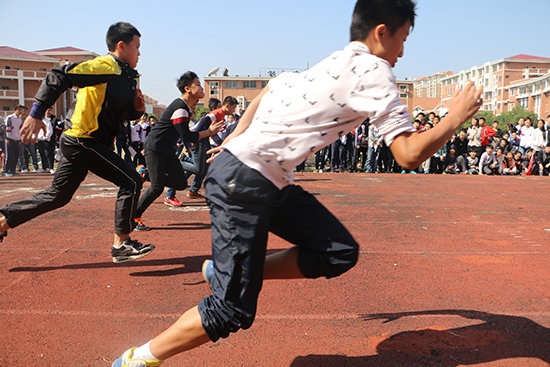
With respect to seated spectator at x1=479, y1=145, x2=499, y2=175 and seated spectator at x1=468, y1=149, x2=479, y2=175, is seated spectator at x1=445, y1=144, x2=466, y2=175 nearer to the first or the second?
seated spectator at x1=468, y1=149, x2=479, y2=175

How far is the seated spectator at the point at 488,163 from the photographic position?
52.3ft

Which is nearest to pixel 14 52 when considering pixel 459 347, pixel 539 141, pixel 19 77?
pixel 19 77

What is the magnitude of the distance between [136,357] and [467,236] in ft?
15.5

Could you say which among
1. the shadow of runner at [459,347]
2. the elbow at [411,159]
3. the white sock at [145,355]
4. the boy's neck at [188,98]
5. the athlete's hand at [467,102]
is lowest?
the shadow of runner at [459,347]

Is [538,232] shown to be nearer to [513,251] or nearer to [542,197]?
[513,251]

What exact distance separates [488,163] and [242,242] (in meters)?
16.2

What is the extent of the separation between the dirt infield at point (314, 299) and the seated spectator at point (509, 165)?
1084cm

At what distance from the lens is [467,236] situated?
224 inches

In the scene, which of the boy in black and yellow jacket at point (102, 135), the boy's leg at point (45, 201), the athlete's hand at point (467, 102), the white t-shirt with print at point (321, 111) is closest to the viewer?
the white t-shirt with print at point (321, 111)

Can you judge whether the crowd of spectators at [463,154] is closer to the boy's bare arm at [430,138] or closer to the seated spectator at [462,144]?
the seated spectator at [462,144]

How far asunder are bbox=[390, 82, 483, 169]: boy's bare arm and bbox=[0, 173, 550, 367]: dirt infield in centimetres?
126

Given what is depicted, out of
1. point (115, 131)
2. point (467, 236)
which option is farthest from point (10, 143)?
point (467, 236)

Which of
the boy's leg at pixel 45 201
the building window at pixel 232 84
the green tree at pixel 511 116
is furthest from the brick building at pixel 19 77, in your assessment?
the green tree at pixel 511 116

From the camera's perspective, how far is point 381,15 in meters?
1.98
